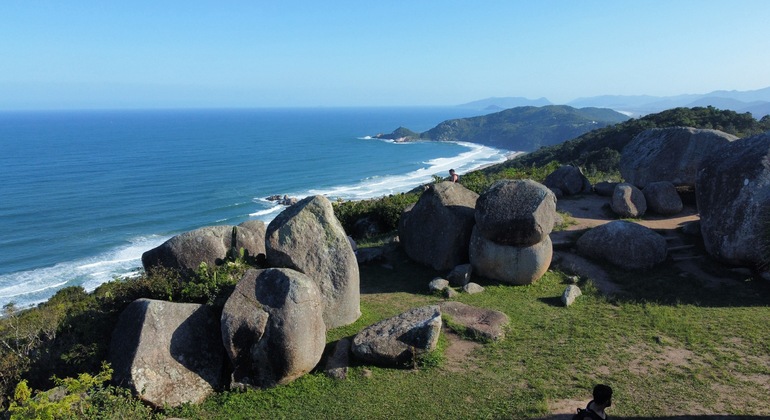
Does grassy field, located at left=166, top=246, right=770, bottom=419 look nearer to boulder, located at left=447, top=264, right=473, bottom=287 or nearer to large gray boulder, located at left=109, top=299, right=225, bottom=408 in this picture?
large gray boulder, located at left=109, top=299, right=225, bottom=408

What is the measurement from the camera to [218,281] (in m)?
12.5

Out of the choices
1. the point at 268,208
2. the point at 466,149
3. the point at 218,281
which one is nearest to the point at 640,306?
the point at 218,281

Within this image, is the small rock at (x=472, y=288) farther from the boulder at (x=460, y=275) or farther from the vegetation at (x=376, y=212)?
the vegetation at (x=376, y=212)

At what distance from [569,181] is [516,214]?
460 inches

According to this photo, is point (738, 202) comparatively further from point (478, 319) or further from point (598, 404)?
point (598, 404)

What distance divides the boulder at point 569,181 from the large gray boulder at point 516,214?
10.4m

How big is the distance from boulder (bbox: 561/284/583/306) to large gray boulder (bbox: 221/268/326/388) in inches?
306

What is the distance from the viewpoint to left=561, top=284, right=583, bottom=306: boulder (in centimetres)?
1499

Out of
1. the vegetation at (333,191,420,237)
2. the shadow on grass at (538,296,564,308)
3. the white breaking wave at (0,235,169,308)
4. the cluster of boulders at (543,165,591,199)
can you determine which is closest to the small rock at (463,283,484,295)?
the shadow on grass at (538,296,564,308)

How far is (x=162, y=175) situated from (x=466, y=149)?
91112 millimetres

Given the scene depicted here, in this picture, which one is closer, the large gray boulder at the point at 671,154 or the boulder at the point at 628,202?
the boulder at the point at 628,202

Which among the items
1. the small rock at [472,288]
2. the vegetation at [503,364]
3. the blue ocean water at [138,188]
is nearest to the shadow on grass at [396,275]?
the vegetation at [503,364]

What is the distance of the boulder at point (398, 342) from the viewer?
37.6 ft

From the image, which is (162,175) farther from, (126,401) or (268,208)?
(126,401)
